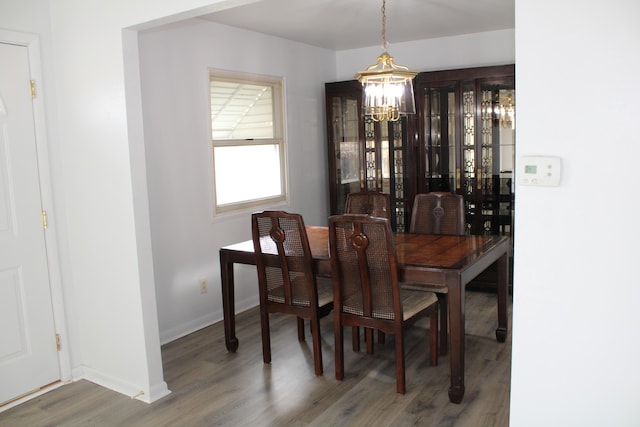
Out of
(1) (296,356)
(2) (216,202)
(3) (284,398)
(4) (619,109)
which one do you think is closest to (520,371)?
(4) (619,109)

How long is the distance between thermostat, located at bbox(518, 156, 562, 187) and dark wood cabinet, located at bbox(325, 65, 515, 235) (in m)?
3.30

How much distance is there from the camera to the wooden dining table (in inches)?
116

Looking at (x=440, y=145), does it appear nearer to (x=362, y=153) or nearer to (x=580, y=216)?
(x=362, y=153)

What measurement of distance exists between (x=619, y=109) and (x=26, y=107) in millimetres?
2912

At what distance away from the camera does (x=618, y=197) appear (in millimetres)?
1688

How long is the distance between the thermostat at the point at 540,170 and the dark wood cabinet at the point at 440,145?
3304mm

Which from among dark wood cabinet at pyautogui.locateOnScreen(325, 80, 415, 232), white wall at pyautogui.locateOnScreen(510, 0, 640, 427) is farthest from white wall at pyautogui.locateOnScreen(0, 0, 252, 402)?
dark wood cabinet at pyautogui.locateOnScreen(325, 80, 415, 232)

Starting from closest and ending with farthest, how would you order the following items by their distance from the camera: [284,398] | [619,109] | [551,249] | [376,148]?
1. [619,109]
2. [551,249]
3. [284,398]
4. [376,148]

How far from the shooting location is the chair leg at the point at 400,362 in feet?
9.98

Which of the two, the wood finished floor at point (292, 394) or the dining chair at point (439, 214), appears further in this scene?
the dining chair at point (439, 214)

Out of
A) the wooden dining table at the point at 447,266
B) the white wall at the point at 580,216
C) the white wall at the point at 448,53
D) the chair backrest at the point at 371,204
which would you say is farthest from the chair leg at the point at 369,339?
the white wall at the point at 448,53

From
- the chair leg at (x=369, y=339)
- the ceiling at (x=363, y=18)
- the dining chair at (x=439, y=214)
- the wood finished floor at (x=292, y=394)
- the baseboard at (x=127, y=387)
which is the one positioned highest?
the ceiling at (x=363, y=18)

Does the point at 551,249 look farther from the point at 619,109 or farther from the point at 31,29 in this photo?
the point at 31,29

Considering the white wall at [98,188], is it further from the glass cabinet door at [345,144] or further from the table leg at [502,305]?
the glass cabinet door at [345,144]
